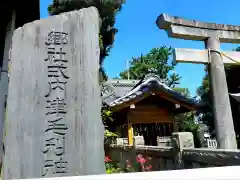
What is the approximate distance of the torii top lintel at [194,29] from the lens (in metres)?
5.15

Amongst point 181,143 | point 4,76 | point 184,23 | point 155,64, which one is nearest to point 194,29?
point 184,23

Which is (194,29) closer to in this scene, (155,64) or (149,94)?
(149,94)

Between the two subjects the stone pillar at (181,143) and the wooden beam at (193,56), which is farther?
the wooden beam at (193,56)

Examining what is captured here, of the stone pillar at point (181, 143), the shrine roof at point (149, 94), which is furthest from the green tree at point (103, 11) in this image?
the stone pillar at point (181, 143)

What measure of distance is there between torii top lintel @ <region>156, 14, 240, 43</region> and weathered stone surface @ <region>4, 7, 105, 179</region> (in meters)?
2.17

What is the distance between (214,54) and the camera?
5.28 metres

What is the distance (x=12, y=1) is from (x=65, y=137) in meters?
3.90

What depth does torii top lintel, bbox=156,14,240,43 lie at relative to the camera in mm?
5152

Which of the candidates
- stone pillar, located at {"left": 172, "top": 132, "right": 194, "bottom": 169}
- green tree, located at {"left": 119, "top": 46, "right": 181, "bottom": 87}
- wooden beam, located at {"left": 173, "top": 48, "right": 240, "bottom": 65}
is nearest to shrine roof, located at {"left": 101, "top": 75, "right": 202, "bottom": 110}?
wooden beam, located at {"left": 173, "top": 48, "right": 240, "bottom": 65}

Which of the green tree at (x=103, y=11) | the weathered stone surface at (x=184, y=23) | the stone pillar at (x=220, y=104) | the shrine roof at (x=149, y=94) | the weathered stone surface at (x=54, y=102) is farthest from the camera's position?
the green tree at (x=103, y=11)

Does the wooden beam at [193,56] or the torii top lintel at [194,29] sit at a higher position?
the torii top lintel at [194,29]

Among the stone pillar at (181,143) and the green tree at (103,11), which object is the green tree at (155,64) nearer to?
the green tree at (103,11)

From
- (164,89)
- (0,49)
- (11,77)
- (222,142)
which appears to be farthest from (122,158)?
(11,77)

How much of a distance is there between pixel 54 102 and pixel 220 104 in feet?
11.4
